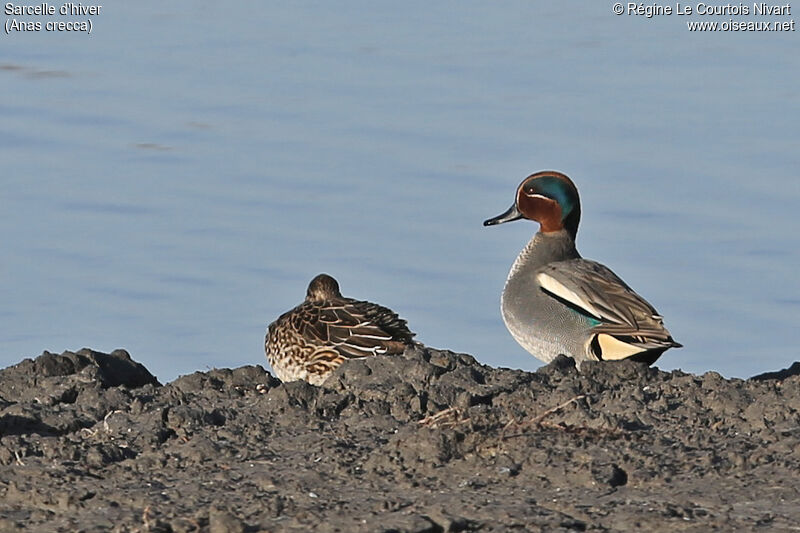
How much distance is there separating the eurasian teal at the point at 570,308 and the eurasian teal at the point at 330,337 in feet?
2.47

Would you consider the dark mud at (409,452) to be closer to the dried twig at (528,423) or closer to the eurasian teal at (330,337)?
the dried twig at (528,423)

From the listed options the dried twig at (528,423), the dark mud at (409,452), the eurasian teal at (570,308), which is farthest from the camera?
the eurasian teal at (570,308)

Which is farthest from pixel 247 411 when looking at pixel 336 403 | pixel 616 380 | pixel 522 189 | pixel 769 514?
pixel 522 189

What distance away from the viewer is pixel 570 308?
8953 mm

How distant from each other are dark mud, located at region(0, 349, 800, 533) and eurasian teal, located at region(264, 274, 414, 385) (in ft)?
3.98

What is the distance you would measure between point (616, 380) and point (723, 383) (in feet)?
1.67

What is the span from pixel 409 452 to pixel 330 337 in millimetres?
2988

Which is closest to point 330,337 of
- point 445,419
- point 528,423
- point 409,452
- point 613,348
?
point 613,348

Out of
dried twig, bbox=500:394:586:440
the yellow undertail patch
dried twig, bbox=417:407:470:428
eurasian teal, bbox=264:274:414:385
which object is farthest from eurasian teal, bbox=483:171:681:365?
dried twig, bbox=417:407:470:428

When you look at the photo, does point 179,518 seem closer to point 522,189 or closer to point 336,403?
point 336,403

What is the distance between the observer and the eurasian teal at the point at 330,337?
8.75 m

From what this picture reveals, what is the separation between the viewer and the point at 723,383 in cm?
719

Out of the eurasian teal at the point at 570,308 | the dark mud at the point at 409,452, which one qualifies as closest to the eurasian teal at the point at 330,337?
the eurasian teal at the point at 570,308

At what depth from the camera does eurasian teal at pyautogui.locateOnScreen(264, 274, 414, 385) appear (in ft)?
28.7
